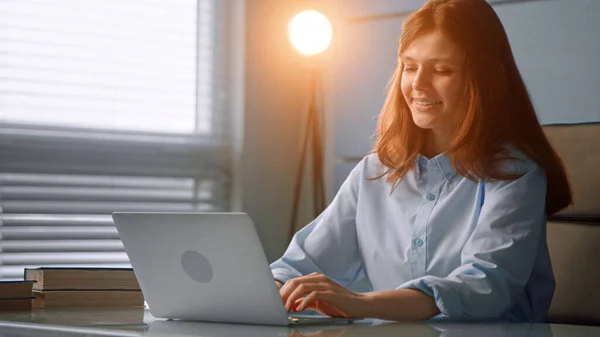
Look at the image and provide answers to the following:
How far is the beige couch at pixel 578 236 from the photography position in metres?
1.96

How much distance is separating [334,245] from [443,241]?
23cm

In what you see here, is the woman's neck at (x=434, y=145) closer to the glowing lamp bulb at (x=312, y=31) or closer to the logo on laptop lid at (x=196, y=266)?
the logo on laptop lid at (x=196, y=266)

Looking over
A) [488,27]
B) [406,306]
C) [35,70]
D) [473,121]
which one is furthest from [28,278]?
[35,70]

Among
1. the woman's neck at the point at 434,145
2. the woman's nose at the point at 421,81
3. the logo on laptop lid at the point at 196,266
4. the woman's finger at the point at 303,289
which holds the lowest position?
the woman's finger at the point at 303,289

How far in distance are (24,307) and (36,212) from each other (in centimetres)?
148

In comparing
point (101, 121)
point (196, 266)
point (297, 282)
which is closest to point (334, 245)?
point (297, 282)

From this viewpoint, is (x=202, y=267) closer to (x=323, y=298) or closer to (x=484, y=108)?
(x=323, y=298)

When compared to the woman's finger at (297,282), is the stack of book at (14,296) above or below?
below

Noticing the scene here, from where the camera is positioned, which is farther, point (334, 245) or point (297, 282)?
point (334, 245)

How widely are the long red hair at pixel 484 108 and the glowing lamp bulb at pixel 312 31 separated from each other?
1566 millimetres

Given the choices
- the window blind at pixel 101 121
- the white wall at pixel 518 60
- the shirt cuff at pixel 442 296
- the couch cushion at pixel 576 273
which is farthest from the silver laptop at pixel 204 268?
the window blind at pixel 101 121

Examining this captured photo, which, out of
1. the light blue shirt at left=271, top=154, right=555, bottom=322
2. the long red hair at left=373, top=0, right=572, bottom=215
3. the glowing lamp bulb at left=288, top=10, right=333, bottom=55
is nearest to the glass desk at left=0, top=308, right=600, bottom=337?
the light blue shirt at left=271, top=154, right=555, bottom=322

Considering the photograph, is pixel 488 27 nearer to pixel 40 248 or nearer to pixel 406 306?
pixel 406 306

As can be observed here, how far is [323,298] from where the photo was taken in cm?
124
